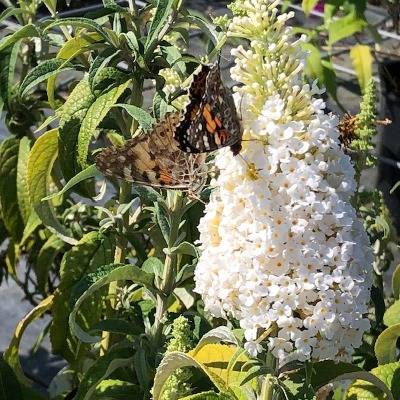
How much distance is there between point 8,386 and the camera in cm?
158

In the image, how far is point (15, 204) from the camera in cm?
188

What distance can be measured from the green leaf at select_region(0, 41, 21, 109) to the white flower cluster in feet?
2.20

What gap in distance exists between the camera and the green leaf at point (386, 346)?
55.4 inches

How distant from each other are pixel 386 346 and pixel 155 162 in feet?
1.88

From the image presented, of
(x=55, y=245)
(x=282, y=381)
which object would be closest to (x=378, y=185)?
(x=55, y=245)

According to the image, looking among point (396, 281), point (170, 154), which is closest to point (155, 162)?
point (170, 154)

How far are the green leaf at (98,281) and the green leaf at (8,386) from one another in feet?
1.14

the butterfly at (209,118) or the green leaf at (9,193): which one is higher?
the butterfly at (209,118)

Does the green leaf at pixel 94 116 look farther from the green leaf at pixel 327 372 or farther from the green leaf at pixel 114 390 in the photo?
the green leaf at pixel 327 372

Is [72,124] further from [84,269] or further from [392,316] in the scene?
[392,316]

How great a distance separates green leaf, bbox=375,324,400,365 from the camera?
1.41 meters

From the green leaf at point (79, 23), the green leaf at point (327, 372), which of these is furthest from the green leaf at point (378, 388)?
the green leaf at point (79, 23)

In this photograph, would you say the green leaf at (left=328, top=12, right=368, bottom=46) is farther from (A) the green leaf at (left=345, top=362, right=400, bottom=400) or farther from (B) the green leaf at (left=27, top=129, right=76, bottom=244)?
(A) the green leaf at (left=345, top=362, right=400, bottom=400)

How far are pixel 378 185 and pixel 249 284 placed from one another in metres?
1.95
